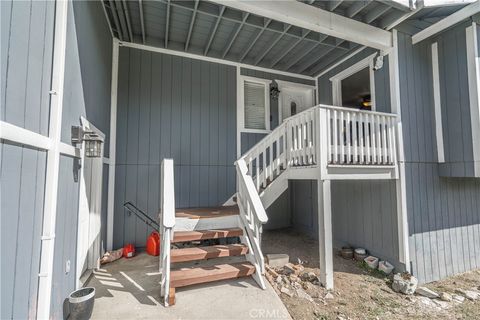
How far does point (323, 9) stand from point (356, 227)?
4.02m

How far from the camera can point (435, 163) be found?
4.22 m

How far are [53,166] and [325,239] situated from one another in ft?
11.0

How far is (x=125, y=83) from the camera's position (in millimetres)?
4746

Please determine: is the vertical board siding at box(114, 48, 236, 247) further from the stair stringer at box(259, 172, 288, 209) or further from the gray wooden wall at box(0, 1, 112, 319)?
the gray wooden wall at box(0, 1, 112, 319)

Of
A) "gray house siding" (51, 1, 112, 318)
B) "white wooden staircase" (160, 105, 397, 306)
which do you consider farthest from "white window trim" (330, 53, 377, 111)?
"gray house siding" (51, 1, 112, 318)

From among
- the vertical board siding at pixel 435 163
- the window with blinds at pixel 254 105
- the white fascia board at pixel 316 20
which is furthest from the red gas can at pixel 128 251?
the vertical board siding at pixel 435 163

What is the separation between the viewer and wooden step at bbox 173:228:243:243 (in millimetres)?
3271

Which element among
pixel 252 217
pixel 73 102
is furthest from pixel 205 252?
pixel 73 102

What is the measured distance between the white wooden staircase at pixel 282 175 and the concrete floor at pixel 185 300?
143 millimetres

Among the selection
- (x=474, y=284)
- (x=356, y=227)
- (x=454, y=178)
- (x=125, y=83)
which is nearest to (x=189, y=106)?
(x=125, y=83)

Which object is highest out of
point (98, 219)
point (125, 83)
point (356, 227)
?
point (125, 83)

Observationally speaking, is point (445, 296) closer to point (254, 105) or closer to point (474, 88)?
point (474, 88)

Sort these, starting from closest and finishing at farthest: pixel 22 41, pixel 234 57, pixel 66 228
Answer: pixel 22 41 < pixel 66 228 < pixel 234 57

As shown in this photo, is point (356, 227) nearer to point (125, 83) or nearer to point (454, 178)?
point (454, 178)
